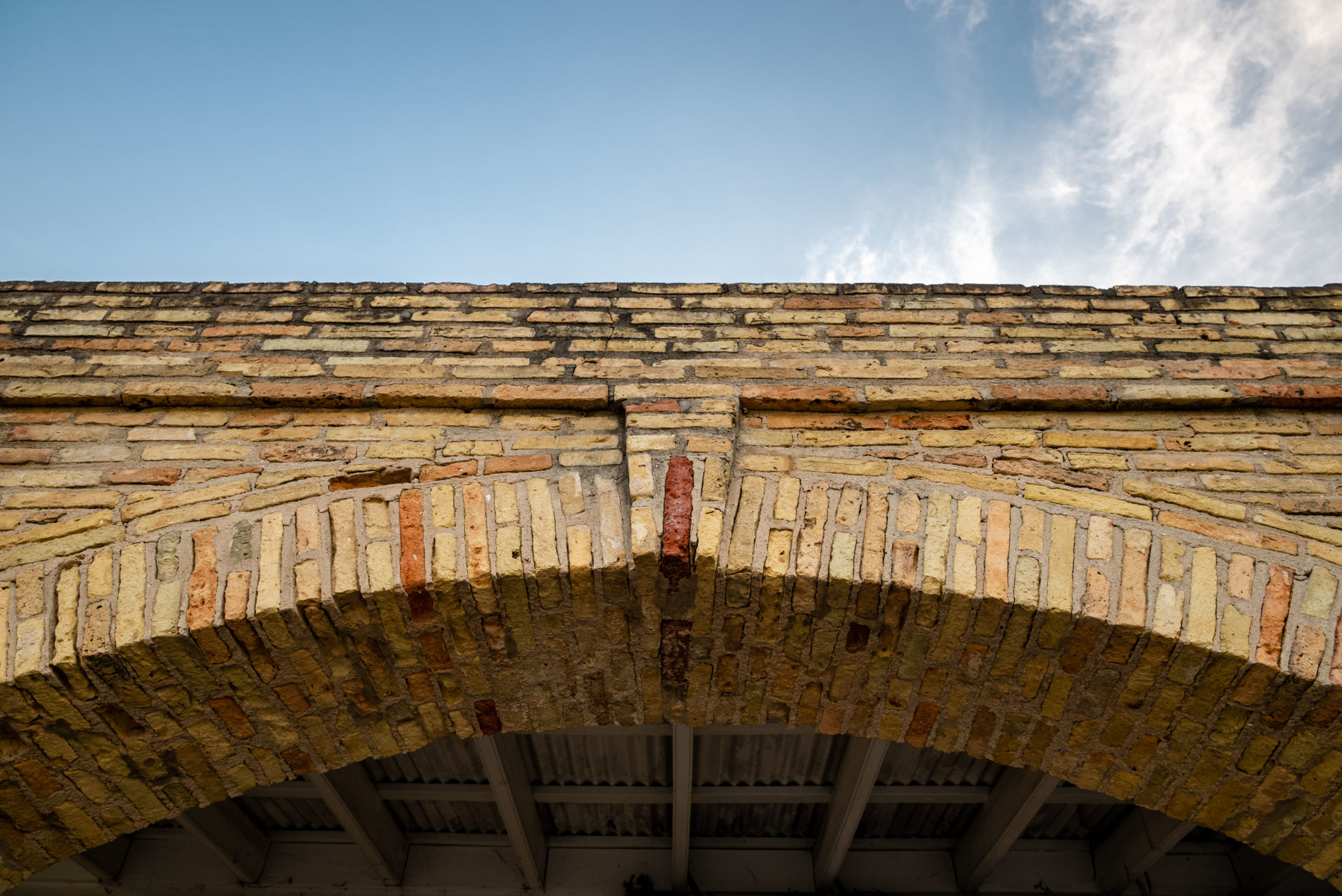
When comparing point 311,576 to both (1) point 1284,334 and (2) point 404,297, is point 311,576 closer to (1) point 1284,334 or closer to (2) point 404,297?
(2) point 404,297

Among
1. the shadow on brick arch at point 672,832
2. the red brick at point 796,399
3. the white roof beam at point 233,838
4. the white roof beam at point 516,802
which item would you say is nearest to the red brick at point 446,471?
the red brick at point 796,399

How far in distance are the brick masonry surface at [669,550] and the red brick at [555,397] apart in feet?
0.05

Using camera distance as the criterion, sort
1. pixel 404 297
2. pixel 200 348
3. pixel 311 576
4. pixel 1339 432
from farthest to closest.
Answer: pixel 404 297 → pixel 200 348 → pixel 1339 432 → pixel 311 576

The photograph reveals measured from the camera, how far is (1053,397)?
96.7 inches

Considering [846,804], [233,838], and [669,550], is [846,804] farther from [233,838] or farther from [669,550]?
[233,838]

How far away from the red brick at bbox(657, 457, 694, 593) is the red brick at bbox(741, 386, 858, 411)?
1.23 feet

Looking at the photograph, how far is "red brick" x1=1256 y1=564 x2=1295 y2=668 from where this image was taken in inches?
73.0

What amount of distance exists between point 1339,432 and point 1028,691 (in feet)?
4.40

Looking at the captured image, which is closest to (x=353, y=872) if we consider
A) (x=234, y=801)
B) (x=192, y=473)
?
(x=234, y=801)

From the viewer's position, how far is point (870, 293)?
2.86 m

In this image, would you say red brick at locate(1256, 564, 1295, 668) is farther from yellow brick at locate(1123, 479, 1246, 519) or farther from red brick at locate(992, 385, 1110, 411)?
red brick at locate(992, 385, 1110, 411)

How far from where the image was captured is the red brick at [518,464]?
2242 mm

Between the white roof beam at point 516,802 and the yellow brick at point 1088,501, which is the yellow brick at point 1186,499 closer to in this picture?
the yellow brick at point 1088,501

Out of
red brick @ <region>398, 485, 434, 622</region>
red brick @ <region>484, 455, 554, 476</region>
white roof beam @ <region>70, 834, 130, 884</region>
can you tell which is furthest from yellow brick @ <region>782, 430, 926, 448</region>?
white roof beam @ <region>70, 834, 130, 884</region>
